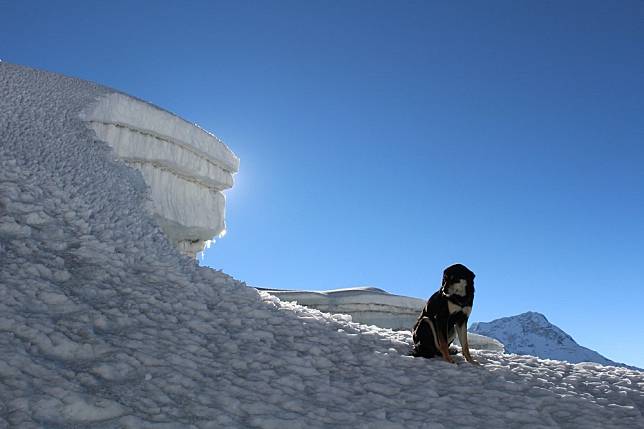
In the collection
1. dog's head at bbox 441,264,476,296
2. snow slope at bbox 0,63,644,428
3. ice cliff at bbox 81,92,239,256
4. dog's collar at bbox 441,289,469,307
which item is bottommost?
snow slope at bbox 0,63,644,428

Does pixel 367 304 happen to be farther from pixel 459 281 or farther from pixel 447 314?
pixel 459 281

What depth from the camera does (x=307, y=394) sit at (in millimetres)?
4734

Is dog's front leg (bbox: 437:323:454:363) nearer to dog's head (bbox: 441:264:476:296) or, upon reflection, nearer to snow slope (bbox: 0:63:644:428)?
snow slope (bbox: 0:63:644:428)

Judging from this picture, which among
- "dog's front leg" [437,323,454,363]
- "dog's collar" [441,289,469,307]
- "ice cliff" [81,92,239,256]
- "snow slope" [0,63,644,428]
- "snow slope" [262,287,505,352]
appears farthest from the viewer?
"snow slope" [262,287,505,352]

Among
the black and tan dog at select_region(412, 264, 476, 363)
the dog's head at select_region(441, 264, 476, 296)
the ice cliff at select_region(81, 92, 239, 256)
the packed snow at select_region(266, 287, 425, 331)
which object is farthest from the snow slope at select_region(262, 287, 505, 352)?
the dog's head at select_region(441, 264, 476, 296)

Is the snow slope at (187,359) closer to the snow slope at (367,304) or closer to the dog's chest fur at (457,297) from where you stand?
the dog's chest fur at (457,297)

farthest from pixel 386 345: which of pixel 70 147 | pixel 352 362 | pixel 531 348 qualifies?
pixel 531 348

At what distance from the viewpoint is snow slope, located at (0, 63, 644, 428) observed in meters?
4.04

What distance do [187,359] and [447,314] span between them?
2567mm

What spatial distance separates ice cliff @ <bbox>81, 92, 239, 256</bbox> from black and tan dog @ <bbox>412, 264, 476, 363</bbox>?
8450mm

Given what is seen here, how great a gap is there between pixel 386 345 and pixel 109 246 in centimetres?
360

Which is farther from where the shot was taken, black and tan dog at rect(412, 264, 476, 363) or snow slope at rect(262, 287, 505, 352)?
snow slope at rect(262, 287, 505, 352)

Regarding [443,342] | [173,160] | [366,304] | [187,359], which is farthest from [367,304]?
[187,359]

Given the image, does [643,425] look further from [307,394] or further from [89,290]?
[89,290]
